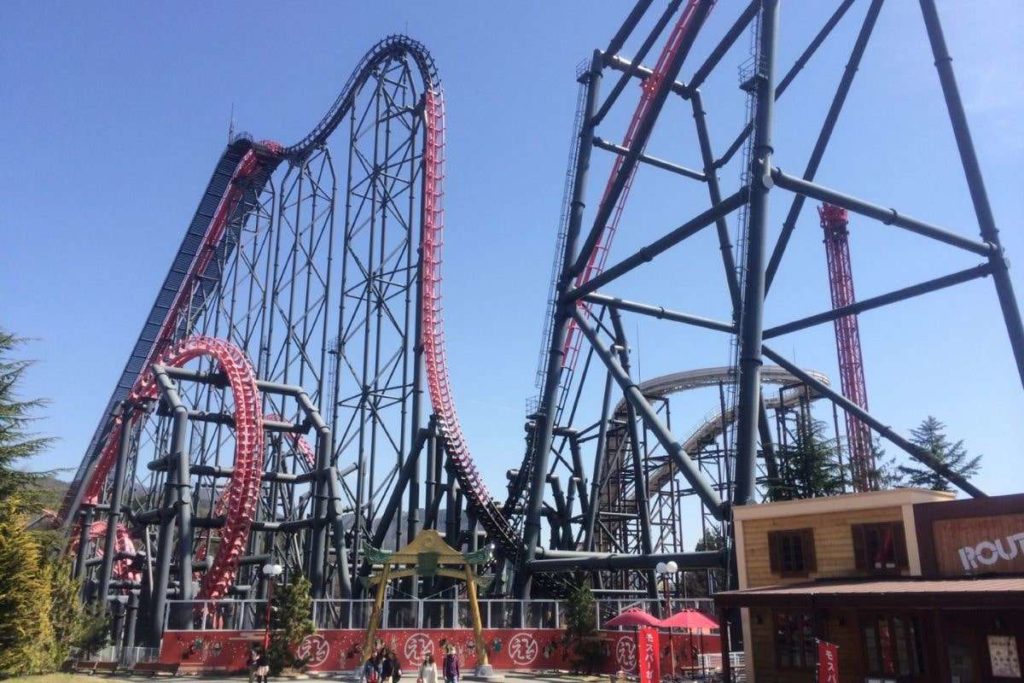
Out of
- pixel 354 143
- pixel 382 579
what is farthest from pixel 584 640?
pixel 354 143

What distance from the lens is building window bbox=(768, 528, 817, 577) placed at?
14.9m

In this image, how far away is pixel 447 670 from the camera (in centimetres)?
1501

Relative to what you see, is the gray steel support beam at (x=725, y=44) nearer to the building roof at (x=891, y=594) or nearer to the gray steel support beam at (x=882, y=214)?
the gray steel support beam at (x=882, y=214)

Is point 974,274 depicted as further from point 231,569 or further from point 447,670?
point 231,569

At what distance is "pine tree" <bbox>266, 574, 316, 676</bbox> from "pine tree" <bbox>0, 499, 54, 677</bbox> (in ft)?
15.7

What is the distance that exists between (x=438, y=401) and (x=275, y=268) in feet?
36.8

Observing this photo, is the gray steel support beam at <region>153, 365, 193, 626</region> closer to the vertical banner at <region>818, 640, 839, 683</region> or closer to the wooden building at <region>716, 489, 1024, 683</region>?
the wooden building at <region>716, 489, 1024, 683</region>


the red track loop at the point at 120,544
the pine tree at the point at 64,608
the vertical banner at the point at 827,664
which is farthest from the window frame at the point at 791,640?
the red track loop at the point at 120,544

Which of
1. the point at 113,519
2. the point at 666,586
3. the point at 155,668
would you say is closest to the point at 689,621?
the point at 666,586

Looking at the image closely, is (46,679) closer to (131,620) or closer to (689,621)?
(689,621)

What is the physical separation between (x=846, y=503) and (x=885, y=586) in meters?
2.18

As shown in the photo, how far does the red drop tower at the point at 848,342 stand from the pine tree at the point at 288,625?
26.1m

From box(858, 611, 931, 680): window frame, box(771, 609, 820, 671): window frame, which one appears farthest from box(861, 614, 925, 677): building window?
box(771, 609, 820, 671): window frame

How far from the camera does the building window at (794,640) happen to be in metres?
14.0
